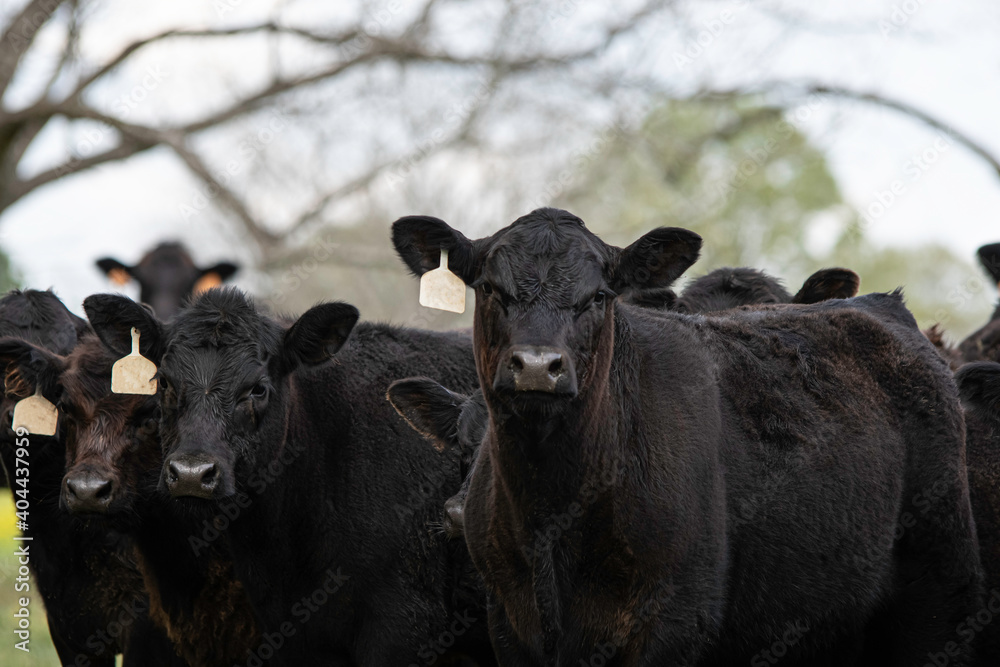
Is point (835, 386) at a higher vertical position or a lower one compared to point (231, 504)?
higher

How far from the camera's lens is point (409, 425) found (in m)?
6.29

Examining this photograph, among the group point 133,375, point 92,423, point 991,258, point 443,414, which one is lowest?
point 92,423

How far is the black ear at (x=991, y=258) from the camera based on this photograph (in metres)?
9.18

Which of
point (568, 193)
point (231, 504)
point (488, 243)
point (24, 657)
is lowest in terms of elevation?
point (24, 657)

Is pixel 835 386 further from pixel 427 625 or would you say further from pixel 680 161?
pixel 680 161

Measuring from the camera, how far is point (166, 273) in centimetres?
1334


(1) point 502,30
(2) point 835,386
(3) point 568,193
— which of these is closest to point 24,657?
(2) point 835,386

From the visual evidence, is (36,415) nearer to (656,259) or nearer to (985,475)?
(656,259)

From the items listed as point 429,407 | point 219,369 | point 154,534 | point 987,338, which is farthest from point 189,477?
point 987,338

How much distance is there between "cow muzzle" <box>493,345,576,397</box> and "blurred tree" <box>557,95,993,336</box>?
6.96m

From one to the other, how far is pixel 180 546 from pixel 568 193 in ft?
46.4

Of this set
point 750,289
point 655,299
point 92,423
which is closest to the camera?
point 92,423

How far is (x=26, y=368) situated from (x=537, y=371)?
3.92 m

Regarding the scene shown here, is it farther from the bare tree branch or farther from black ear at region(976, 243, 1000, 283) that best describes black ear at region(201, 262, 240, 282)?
black ear at region(976, 243, 1000, 283)
